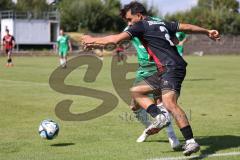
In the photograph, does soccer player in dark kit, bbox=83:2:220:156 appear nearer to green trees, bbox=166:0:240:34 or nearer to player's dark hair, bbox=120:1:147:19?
player's dark hair, bbox=120:1:147:19

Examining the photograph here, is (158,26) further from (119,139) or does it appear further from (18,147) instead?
(18,147)

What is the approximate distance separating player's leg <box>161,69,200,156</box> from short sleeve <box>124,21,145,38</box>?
663 mm

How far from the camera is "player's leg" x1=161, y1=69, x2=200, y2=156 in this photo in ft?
23.8

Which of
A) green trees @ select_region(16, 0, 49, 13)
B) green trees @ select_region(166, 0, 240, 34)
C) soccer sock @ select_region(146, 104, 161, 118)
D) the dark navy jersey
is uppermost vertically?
the dark navy jersey

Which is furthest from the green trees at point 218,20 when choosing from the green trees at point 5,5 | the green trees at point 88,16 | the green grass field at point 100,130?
the green grass field at point 100,130

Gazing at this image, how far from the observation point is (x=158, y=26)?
7.61 m

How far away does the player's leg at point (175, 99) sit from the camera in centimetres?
725

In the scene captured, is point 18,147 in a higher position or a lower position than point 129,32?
lower

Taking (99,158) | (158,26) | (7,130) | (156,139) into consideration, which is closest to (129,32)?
(158,26)

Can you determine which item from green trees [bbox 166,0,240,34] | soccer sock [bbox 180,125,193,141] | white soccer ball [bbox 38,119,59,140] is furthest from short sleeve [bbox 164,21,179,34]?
green trees [bbox 166,0,240,34]

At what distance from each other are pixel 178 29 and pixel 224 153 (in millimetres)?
1893

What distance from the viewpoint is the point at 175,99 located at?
24.3 ft

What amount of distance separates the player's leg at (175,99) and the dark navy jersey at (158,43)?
13 centimetres

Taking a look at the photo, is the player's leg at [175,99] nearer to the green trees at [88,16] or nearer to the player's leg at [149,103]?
the player's leg at [149,103]
